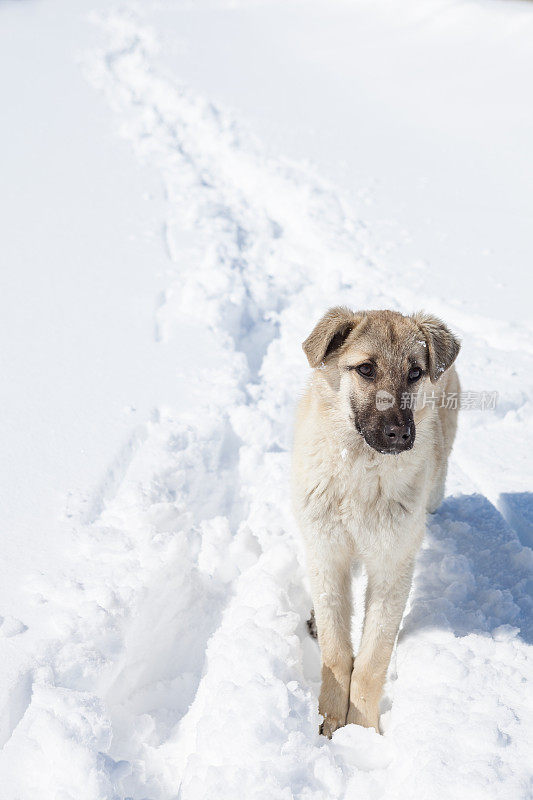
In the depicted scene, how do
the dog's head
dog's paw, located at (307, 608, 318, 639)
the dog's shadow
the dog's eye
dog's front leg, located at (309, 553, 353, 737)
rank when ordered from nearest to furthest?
1. the dog's head
2. the dog's eye
3. dog's front leg, located at (309, 553, 353, 737)
4. the dog's shadow
5. dog's paw, located at (307, 608, 318, 639)

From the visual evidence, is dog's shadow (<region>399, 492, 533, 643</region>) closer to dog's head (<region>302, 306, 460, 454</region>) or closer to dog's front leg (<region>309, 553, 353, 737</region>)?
dog's front leg (<region>309, 553, 353, 737</region>)

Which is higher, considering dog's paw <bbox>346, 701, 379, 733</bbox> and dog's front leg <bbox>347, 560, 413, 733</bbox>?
dog's front leg <bbox>347, 560, 413, 733</bbox>

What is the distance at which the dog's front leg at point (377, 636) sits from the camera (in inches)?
124

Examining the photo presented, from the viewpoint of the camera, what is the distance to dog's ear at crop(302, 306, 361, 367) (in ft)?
10.4

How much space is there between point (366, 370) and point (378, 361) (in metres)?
0.07

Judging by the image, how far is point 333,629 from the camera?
329 cm

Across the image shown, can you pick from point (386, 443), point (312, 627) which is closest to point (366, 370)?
point (386, 443)

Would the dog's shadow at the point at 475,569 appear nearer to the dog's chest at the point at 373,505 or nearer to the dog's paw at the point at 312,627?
the dog's paw at the point at 312,627

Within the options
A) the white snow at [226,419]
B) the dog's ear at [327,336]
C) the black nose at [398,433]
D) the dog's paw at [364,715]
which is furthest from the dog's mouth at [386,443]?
the dog's paw at [364,715]

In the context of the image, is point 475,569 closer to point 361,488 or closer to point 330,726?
point 361,488

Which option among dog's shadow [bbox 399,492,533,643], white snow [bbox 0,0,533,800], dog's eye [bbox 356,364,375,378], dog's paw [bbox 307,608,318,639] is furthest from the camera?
dog's paw [bbox 307,608,318,639]

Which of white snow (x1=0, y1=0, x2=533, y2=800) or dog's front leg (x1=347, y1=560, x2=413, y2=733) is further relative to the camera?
dog's front leg (x1=347, y1=560, x2=413, y2=733)

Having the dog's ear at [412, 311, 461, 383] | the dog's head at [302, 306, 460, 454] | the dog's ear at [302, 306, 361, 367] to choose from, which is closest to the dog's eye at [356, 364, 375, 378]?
the dog's head at [302, 306, 460, 454]

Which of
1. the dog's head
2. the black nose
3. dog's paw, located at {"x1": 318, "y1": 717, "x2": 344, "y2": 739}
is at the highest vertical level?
the dog's head
